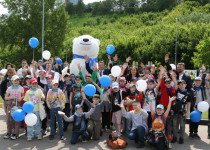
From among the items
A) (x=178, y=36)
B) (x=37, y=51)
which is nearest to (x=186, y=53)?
(x=178, y=36)

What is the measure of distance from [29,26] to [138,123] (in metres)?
18.7

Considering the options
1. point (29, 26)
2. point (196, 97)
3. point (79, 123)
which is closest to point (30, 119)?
point (79, 123)

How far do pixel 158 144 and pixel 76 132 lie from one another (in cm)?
191

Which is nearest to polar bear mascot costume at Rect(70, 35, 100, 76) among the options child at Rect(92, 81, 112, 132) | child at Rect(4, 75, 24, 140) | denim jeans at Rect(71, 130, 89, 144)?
child at Rect(92, 81, 112, 132)

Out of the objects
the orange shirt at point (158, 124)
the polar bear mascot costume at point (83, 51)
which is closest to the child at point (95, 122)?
the orange shirt at point (158, 124)

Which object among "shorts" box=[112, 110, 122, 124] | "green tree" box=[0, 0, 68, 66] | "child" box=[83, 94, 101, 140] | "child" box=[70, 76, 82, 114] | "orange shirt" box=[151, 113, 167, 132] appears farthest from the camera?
"green tree" box=[0, 0, 68, 66]

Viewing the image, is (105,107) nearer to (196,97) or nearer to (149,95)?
(149,95)

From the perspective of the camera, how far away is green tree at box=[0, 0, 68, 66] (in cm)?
2122

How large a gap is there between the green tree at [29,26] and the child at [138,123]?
17.6 metres

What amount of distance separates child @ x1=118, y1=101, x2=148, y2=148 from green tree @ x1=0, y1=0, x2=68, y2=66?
1756 cm

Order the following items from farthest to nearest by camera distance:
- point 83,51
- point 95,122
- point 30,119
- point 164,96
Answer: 1. point 83,51
2. point 95,122
3. point 164,96
4. point 30,119

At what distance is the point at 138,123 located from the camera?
18.1 ft

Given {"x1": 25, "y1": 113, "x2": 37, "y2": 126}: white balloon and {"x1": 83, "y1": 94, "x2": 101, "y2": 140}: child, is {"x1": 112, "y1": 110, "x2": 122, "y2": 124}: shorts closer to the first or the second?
{"x1": 83, "y1": 94, "x2": 101, "y2": 140}: child

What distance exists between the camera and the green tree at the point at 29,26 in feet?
69.6
